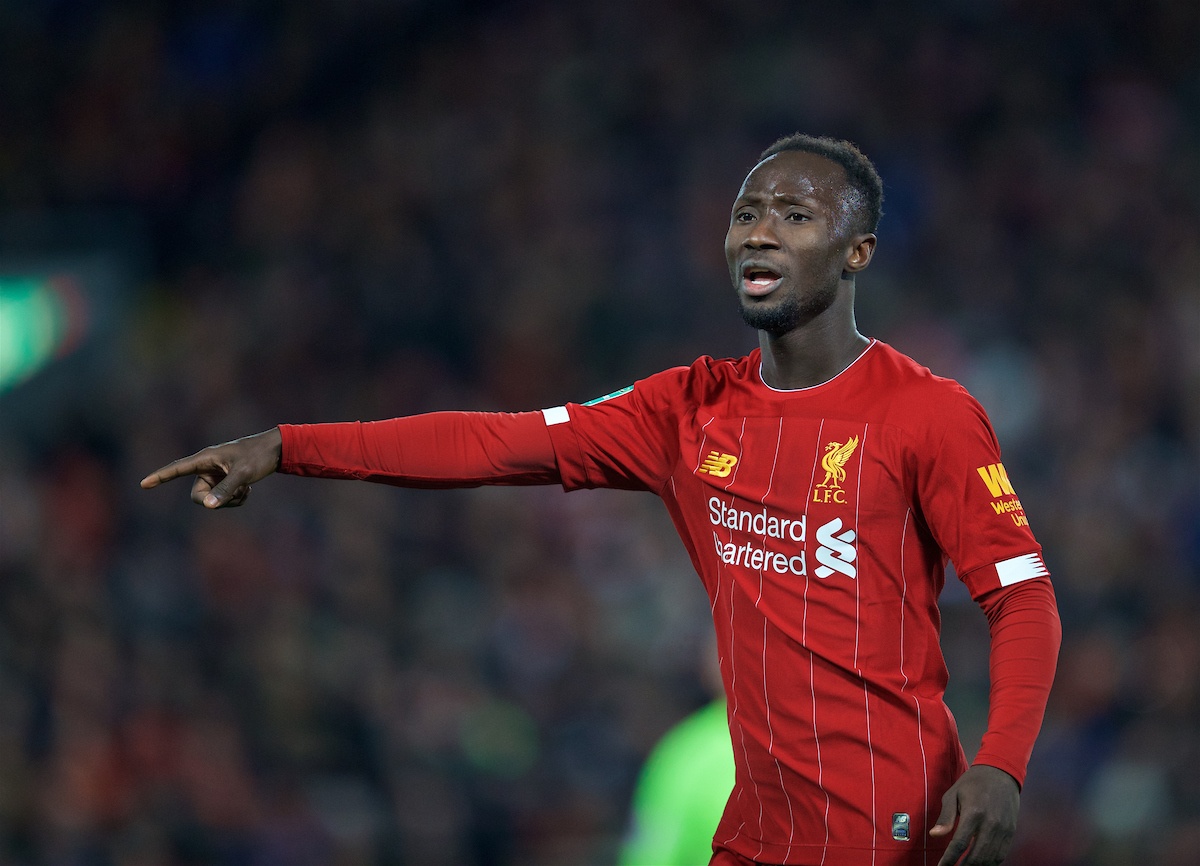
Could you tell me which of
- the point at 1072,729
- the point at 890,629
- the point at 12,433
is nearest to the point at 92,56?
the point at 12,433

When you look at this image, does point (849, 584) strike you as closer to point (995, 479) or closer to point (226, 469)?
point (995, 479)

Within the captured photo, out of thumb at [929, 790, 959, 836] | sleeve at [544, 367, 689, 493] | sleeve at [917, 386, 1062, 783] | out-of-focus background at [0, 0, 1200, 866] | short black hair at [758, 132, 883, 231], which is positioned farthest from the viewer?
out-of-focus background at [0, 0, 1200, 866]

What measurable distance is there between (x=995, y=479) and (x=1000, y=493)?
30mm

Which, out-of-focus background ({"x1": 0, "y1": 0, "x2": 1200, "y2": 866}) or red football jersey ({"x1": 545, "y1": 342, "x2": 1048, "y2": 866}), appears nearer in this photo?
red football jersey ({"x1": 545, "y1": 342, "x2": 1048, "y2": 866})

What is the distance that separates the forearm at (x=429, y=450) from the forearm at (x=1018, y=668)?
1109 millimetres

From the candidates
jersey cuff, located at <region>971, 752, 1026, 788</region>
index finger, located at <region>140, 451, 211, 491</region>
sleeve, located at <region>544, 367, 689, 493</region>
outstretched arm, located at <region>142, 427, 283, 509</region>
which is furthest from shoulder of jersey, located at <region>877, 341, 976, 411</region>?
index finger, located at <region>140, 451, 211, 491</region>

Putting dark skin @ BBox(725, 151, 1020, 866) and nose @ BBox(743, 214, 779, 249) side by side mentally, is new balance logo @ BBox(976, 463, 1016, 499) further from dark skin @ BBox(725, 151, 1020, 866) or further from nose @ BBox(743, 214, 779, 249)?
nose @ BBox(743, 214, 779, 249)

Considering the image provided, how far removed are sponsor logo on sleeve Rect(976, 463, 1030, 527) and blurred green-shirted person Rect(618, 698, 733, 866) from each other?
2.12 m

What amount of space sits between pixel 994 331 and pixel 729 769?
5.69 meters

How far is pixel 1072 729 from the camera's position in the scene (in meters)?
8.01

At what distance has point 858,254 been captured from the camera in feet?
10.8

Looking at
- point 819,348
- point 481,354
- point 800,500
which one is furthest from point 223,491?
point 481,354

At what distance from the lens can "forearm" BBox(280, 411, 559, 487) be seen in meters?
3.27

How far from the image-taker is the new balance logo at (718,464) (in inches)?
127
